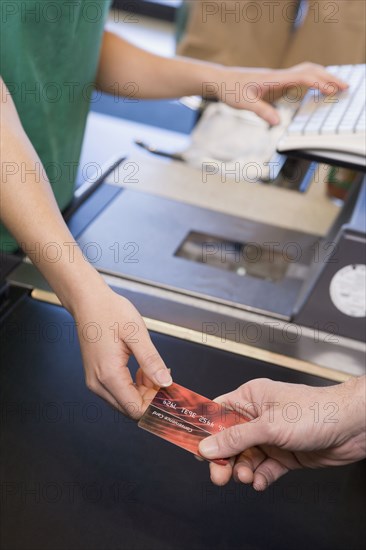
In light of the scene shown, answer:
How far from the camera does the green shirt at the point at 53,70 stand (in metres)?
1.04

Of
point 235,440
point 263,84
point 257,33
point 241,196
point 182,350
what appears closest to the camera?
point 235,440

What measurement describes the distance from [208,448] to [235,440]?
3cm

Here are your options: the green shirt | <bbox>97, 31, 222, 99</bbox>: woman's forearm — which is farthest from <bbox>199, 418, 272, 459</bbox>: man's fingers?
<bbox>97, 31, 222, 99</bbox>: woman's forearm

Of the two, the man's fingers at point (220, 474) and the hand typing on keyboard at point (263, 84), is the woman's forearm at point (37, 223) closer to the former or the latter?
the man's fingers at point (220, 474)

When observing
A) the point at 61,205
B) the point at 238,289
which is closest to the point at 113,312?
the point at 238,289

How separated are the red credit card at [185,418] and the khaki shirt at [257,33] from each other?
129 centimetres

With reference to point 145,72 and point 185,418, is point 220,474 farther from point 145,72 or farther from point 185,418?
point 145,72

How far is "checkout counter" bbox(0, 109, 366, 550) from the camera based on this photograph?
0.83 m

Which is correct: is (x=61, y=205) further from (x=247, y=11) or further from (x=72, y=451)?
(x=247, y=11)

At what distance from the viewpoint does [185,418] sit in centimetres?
83

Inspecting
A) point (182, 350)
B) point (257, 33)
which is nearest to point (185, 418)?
point (182, 350)

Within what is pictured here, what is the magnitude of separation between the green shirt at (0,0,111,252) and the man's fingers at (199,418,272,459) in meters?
0.40

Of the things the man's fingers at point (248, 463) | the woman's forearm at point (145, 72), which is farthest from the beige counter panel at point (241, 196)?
the man's fingers at point (248, 463)

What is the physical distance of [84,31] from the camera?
1.17 meters
